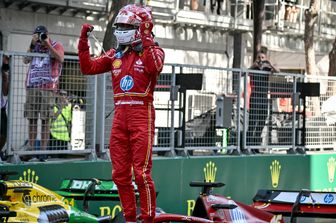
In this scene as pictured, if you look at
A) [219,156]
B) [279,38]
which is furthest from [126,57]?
[279,38]

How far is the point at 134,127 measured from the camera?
728 centimetres

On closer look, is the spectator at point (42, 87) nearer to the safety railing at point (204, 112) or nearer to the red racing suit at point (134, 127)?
the safety railing at point (204, 112)

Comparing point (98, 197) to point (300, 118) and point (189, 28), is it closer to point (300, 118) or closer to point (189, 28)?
point (300, 118)

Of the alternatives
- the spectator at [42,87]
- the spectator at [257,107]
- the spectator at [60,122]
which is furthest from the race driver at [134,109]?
the spectator at [257,107]

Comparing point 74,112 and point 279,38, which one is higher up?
point 279,38

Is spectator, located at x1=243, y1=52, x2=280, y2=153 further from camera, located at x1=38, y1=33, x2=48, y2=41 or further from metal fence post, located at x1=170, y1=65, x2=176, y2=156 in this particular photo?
camera, located at x1=38, y1=33, x2=48, y2=41

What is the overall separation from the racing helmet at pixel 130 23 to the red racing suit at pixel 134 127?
0.14 meters

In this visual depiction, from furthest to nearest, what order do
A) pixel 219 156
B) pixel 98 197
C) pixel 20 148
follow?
pixel 219 156 < pixel 20 148 < pixel 98 197

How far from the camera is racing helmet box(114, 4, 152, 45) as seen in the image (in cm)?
731

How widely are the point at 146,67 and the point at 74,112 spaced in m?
4.15

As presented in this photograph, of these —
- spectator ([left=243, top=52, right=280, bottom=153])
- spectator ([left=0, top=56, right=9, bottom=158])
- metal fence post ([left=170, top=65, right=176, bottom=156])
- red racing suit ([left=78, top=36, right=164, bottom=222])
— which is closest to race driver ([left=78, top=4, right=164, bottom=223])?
red racing suit ([left=78, top=36, right=164, bottom=222])

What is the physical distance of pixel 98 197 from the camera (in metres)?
9.06

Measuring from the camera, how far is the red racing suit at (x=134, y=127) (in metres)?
7.26

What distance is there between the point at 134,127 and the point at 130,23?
817 mm
